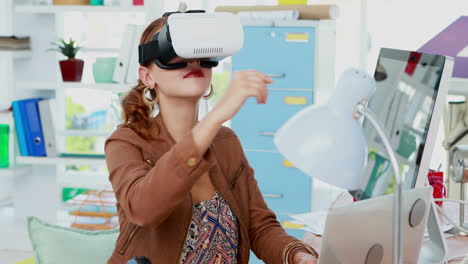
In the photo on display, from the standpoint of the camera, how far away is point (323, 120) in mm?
927

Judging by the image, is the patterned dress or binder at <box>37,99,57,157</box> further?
binder at <box>37,99,57,157</box>

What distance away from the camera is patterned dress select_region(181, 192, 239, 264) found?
1473 mm

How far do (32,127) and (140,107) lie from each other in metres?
2.34

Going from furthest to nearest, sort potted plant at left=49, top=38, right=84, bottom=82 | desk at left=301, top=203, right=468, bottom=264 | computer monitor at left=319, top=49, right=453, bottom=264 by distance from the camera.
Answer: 1. potted plant at left=49, top=38, right=84, bottom=82
2. desk at left=301, top=203, right=468, bottom=264
3. computer monitor at left=319, top=49, right=453, bottom=264

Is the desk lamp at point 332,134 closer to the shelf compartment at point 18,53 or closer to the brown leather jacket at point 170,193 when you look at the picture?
the brown leather jacket at point 170,193

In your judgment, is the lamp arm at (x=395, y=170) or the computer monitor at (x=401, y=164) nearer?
the lamp arm at (x=395, y=170)

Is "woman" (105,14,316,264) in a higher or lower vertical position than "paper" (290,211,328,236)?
higher

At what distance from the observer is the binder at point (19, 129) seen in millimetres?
3674

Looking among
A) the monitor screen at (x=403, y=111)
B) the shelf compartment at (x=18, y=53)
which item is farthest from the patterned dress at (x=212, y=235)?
the shelf compartment at (x=18, y=53)

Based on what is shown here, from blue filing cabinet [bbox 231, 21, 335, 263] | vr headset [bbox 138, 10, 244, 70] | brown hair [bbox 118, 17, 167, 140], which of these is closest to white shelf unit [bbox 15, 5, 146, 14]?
blue filing cabinet [bbox 231, 21, 335, 263]

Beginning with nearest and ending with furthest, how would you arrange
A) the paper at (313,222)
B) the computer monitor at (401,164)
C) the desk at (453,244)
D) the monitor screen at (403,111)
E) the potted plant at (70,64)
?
the computer monitor at (401,164) < the monitor screen at (403,111) < the desk at (453,244) < the paper at (313,222) < the potted plant at (70,64)

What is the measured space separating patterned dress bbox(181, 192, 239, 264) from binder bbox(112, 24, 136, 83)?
7.03ft

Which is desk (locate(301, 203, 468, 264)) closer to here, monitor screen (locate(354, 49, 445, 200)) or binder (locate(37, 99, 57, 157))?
monitor screen (locate(354, 49, 445, 200))

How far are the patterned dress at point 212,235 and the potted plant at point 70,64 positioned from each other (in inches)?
92.4
